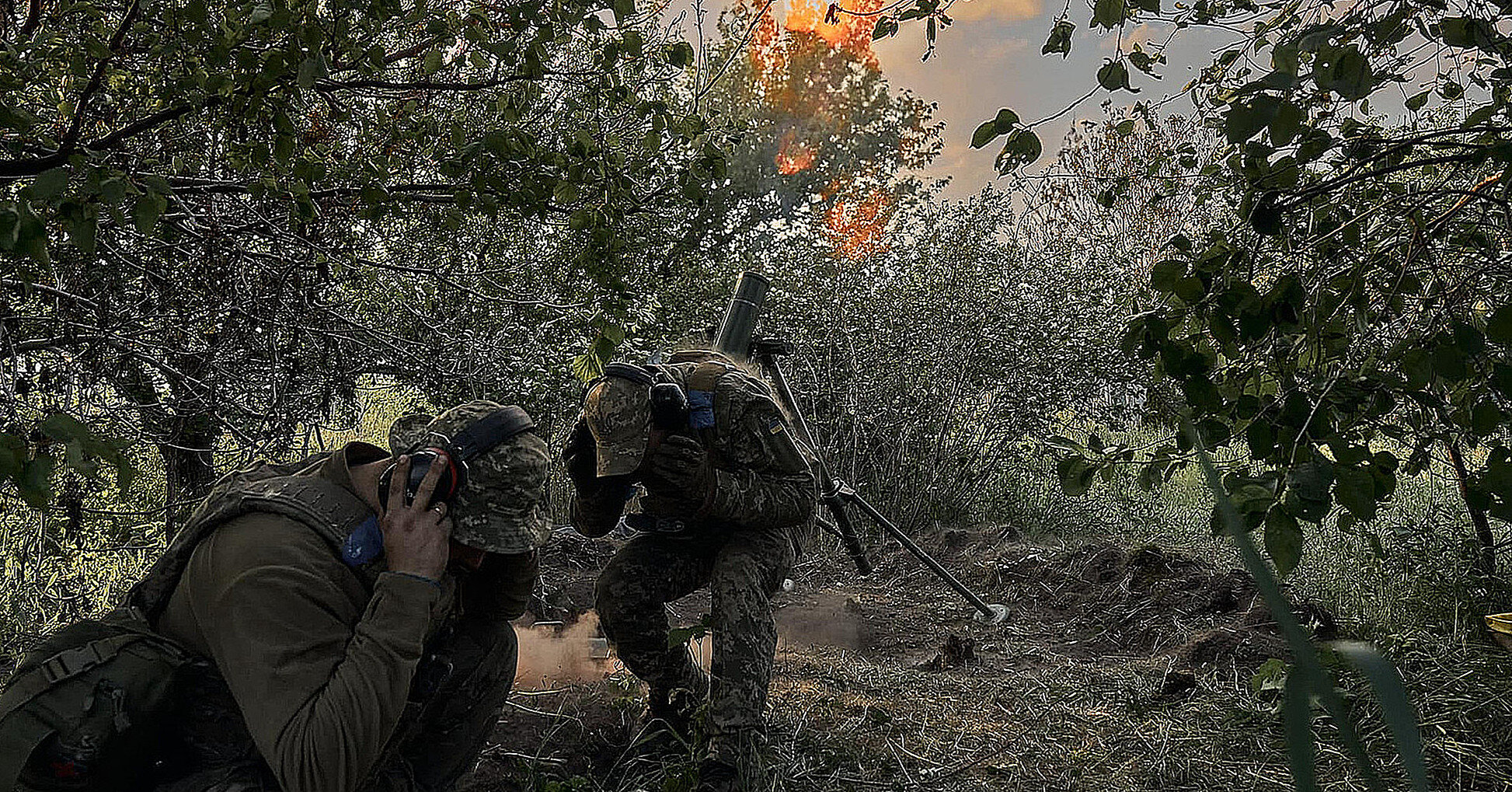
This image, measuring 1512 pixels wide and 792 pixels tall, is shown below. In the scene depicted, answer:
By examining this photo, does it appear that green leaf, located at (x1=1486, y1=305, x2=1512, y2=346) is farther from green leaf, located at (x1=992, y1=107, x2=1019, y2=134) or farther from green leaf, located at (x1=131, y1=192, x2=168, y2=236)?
green leaf, located at (x1=131, y1=192, x2=168, y2=236)

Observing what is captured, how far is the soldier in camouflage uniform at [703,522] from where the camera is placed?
10.3 ft

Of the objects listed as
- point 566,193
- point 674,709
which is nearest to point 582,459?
point 674,709

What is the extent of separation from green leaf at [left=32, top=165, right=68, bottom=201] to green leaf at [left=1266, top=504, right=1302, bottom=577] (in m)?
1.89

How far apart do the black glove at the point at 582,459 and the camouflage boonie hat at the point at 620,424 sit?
354mm

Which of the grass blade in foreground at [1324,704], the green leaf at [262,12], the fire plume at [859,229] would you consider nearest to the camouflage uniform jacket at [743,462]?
the green leaf at [262,12]

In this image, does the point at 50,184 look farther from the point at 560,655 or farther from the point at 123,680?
the point at 560,655

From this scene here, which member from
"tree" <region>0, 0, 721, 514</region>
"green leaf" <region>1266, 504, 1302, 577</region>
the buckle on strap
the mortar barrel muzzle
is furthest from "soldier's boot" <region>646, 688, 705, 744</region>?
"green leaf" <region>1266, 504, 1302, 577</region>

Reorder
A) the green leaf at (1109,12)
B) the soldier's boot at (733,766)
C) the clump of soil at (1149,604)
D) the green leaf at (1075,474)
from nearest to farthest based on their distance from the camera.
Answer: the green leaf at (1109,12)
the green leaf at (1075,474)
the soldier's boot at (733,766)
the clump of soil at (1149,604)

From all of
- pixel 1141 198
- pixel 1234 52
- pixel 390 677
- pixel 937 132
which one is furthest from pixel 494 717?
pixel 937 132

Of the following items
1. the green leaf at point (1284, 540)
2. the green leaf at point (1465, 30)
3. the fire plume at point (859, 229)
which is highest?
the fire plume at point (859, 229)

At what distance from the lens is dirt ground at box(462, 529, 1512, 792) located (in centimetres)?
332

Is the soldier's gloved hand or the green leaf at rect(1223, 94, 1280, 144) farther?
the soldier's gloved hand

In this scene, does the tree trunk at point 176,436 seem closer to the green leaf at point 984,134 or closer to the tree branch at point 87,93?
the tree branch at point 87,93

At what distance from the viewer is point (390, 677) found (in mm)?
1969
